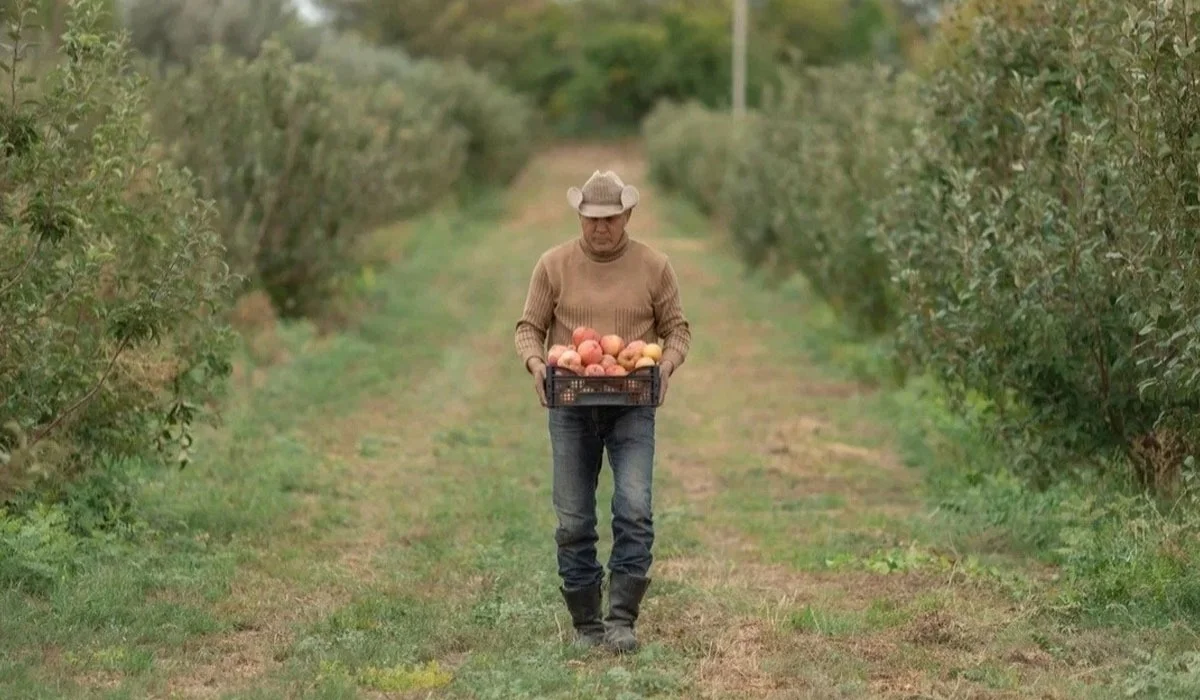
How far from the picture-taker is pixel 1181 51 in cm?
738

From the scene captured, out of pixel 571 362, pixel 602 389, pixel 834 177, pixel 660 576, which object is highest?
pixel 834 177

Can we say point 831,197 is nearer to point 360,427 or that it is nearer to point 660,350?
point 360,427

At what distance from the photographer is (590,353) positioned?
7105 mm

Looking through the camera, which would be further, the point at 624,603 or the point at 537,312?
the point at 537,312

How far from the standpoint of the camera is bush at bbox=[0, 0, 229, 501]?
301 inches

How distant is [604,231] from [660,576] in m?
2.29

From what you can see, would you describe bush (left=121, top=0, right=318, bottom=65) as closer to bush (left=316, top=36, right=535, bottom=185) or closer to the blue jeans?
bush (left=316, top=36, right=535, bottom=185)

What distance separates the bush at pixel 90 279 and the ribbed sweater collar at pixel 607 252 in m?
2.13

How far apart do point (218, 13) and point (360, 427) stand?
1323cm

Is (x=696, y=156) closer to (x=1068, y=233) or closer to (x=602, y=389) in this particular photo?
(x=1068, y=233)

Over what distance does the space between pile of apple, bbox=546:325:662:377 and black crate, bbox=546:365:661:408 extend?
0.08ft

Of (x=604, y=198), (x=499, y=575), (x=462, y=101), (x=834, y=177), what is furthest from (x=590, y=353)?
(x=462, y=101)

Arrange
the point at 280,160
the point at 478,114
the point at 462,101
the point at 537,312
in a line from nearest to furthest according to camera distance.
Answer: the point at 537,312 < the point at 280,160 < the point at 462,101 < the point at 478,114

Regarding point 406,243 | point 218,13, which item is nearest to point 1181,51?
point 218,13
